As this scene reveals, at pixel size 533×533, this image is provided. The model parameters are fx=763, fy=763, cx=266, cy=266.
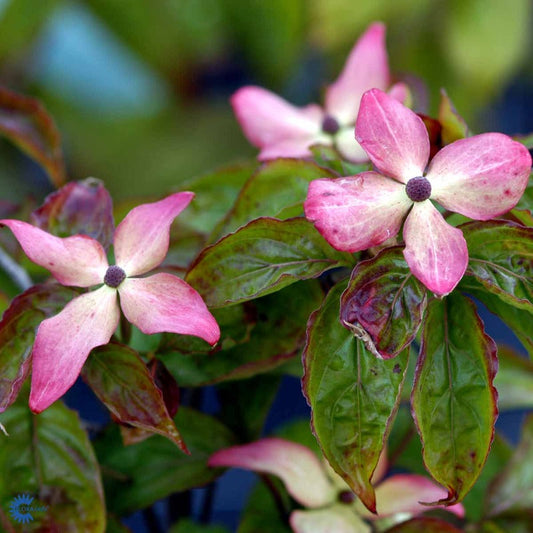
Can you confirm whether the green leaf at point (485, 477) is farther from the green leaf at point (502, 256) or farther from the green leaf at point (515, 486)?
the green leaf at point (502, 256)

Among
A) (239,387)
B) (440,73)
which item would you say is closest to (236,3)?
(440,73)

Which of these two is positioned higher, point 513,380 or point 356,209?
point 356,209

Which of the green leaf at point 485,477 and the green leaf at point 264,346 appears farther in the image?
the green leaf at point 485,477

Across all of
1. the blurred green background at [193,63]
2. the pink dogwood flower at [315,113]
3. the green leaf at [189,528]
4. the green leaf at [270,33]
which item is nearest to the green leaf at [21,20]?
the blurred green background at [193,63]

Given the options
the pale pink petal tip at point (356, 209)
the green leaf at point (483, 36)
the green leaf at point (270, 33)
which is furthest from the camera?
the green leaf at point (270, 33)

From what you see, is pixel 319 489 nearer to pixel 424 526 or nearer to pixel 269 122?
pixel 424 526

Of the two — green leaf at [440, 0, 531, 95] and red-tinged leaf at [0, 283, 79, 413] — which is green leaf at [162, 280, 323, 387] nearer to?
red-tinged leaf at [0, 283, 79, 413]

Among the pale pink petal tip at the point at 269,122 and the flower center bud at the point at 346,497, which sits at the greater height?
the pale pink petal tip at the point at 269,122

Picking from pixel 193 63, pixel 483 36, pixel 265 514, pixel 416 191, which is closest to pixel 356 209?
pixel 416 191
